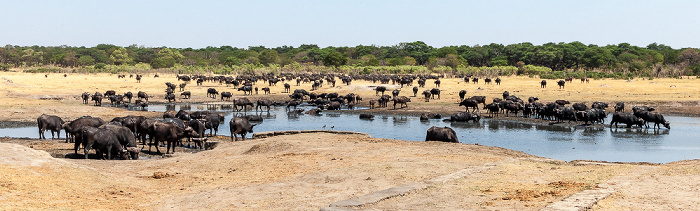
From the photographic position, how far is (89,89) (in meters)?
52.5

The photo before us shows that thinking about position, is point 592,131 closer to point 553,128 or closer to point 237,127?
point 553,128

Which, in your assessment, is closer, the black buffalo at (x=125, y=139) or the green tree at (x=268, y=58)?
the black buffalo at (x=125, y=139)

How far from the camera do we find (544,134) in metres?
27.8

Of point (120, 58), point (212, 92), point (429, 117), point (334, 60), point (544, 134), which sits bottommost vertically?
point (544, 134)

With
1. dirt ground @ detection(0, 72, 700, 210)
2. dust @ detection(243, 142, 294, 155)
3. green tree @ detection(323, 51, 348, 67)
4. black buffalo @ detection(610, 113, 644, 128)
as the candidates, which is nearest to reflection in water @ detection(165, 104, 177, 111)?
dirt ground @ detection(0, 72, 700, 210)

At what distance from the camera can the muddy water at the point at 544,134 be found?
2197 cm

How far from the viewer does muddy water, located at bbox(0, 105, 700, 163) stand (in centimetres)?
2197

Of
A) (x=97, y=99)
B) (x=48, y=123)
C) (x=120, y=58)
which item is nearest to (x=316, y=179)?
(x=48, y=123)

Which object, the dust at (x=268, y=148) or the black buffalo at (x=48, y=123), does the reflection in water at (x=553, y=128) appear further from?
the black buffalo at (x=48, y=123)

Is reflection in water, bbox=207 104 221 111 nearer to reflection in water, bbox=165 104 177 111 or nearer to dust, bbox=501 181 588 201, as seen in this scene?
reflection in water, bbox=165 104 177 111

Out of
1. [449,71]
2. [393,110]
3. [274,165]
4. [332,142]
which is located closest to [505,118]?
[393,110]

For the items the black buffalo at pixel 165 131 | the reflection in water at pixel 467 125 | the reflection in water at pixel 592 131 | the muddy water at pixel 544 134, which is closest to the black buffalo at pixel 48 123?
the muddy water at pixel 544 134

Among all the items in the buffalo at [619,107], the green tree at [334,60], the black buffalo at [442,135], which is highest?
the green tree at [334,60]

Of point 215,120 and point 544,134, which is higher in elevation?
point 215,120
